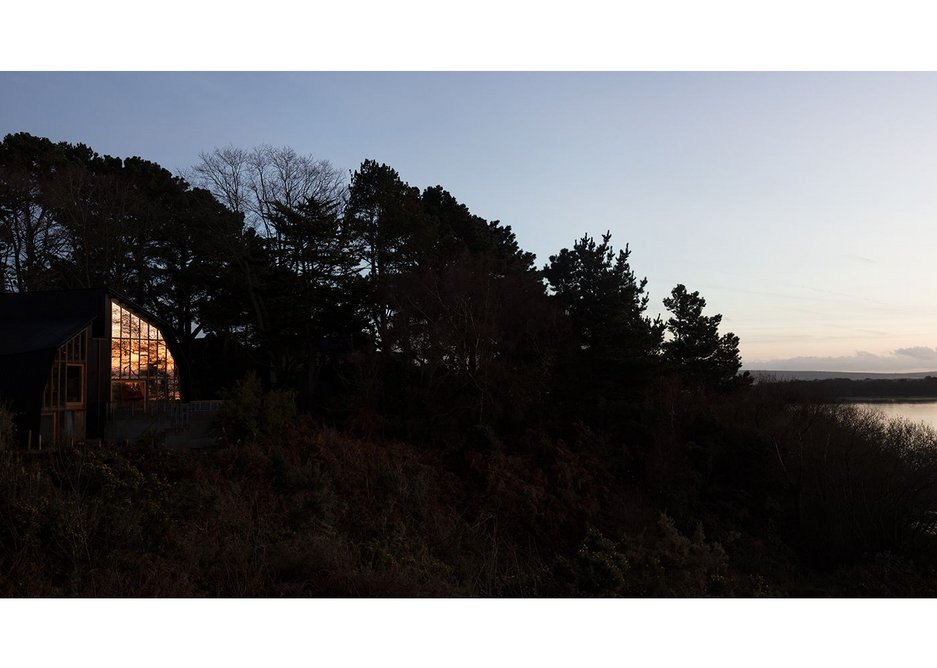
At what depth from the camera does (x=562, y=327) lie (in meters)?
23.4

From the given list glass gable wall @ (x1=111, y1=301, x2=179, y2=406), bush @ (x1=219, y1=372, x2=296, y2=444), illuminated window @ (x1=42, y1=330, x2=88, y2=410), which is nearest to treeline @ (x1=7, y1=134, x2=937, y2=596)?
bush @ (x1=219, y1=372, x2=296, y2=444)

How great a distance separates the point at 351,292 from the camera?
24.7 metres

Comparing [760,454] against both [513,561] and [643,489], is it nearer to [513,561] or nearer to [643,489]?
[643,489]

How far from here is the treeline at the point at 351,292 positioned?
871 inches

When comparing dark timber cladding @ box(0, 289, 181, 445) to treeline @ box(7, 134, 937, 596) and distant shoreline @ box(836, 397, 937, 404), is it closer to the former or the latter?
treeline @ box(7, 134, 937, 596)

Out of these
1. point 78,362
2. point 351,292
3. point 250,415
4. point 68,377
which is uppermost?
point 351,292

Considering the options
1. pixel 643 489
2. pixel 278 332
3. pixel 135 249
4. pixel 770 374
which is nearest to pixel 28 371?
pixel 278 332

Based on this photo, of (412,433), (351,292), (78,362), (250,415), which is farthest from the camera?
(351,292)

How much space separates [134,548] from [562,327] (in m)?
17.1

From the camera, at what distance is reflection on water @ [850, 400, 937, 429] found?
56.3ft

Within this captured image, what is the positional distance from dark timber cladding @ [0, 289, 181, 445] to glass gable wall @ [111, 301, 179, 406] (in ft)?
0.07

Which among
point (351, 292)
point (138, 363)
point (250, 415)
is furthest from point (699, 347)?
point (138, 363)

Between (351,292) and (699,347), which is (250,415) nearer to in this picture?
(351,292)

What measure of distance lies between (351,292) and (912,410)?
17.4 m
